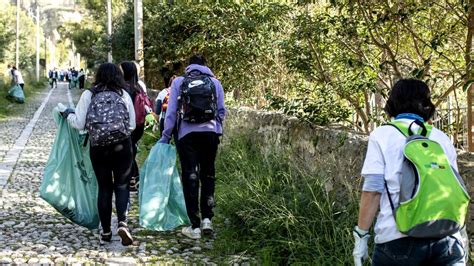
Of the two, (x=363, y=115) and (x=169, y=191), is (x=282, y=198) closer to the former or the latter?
(x=169, y=191)

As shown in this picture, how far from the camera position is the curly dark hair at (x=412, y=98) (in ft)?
9.02

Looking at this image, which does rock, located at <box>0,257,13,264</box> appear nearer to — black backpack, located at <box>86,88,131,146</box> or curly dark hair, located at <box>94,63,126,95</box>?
black backpack, located at <box>86,88,131,146</box>

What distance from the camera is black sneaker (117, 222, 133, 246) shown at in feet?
16.5

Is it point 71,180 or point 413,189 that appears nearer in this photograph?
point 413,189

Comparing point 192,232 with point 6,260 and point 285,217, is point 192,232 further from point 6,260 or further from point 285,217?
point 6,260

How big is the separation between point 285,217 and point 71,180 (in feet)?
7.03

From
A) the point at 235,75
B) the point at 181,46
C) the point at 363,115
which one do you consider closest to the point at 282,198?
the point at 363,115

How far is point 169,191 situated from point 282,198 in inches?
44.0

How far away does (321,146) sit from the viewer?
5.78 metres

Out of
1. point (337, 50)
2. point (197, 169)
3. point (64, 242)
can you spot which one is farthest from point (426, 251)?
point (337, 50)

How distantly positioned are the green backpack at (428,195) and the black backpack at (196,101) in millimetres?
2736

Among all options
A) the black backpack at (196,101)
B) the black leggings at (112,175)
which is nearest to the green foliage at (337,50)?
the black backpack at (196,101)

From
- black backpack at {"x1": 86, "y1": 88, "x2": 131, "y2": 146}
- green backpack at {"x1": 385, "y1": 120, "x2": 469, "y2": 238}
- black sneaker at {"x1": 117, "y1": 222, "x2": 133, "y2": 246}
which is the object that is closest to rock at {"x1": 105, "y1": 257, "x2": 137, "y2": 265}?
black sneaker at {"x1": 117, "y1": 222, "x2": 133, "y2": 246}

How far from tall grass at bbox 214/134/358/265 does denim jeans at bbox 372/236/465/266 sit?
1470 millimetres
